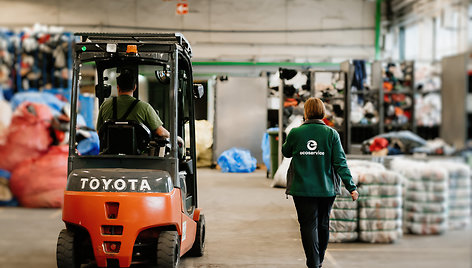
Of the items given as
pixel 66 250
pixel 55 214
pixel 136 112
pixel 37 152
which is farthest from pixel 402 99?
pixel 37 152

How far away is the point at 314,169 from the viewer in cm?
398

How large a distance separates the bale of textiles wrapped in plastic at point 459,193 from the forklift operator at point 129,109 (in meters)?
2.87

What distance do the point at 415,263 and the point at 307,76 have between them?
9.06 m

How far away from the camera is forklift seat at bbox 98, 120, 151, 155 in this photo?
398 cm

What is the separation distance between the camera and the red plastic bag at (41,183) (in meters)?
7.54

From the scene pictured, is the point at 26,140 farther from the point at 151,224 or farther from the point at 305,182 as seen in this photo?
the point at 305,182

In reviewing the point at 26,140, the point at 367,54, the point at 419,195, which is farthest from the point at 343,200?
the point at 367,54

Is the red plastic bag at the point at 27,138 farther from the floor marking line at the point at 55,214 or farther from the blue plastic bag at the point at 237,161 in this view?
the blue plastic bag at the point at 237,161

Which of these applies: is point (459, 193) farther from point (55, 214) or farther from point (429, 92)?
point (55, 214)

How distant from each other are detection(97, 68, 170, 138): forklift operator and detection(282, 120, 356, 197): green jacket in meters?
1.12

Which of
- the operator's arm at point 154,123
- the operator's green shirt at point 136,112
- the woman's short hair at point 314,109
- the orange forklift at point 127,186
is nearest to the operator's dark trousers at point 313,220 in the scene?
the woman's short hair at point 314,109

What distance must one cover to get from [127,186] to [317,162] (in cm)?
149

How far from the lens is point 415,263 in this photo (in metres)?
1.84

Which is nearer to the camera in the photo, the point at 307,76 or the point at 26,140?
the point at 26,140
